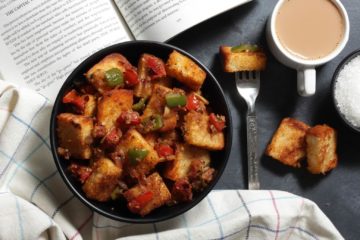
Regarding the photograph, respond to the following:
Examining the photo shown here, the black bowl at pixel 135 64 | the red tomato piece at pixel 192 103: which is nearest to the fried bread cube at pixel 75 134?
the black bowl at pixel 135 64

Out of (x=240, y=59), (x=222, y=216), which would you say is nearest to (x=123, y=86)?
(x=240, y=59)

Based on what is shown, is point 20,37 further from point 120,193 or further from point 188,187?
point 188,187

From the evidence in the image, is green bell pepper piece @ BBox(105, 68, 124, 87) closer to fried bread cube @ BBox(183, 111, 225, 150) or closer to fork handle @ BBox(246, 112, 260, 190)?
fried bread cube @ BBox(183, 111, 225, 150)

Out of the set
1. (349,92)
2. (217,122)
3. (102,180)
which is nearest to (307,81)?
(349,92)

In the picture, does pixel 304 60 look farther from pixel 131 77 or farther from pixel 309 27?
pixel 131 77

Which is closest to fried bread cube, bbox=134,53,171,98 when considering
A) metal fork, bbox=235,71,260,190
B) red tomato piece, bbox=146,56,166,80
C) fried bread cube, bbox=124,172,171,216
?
red tomato piece, bbox=146,56,166,80

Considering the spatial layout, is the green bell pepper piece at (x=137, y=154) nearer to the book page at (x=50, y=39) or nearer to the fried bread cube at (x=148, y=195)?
the fried bread cube at (x=148, y=195)
